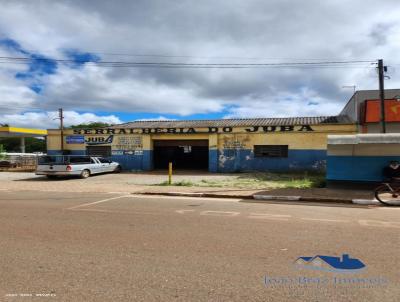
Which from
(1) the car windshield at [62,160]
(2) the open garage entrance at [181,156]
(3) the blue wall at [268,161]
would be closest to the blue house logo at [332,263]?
(1) the car windshield at [62,160]

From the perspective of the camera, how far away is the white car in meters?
20.8

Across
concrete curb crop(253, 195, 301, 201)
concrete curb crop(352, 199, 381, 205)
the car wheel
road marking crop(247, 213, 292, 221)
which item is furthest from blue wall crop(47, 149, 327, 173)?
road marking crop(247, 213, 292, 221)

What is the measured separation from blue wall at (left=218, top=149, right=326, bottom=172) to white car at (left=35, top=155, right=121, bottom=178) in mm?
8951

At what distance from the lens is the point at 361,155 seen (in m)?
13.9

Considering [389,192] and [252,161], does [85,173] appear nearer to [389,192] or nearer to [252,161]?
[252,161]

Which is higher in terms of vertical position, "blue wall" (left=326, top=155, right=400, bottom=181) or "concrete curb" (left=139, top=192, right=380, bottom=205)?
"blue wall" (left=326, top=155, right=400, bottom=181)

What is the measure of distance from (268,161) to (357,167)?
10739mm

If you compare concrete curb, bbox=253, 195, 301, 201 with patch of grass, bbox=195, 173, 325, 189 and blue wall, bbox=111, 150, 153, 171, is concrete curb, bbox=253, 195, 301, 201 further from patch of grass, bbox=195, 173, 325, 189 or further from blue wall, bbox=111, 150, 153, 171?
blue wall, bbox=111, 150, 153, 171

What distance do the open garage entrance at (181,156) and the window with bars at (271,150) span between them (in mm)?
6717

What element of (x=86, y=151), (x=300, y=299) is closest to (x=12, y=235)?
(x=300, y=299)

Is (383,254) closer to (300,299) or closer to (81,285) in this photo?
(300,299)

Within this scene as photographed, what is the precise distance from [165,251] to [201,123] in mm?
25174

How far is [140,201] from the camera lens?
37.6 ft

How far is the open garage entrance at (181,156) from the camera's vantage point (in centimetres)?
3102
